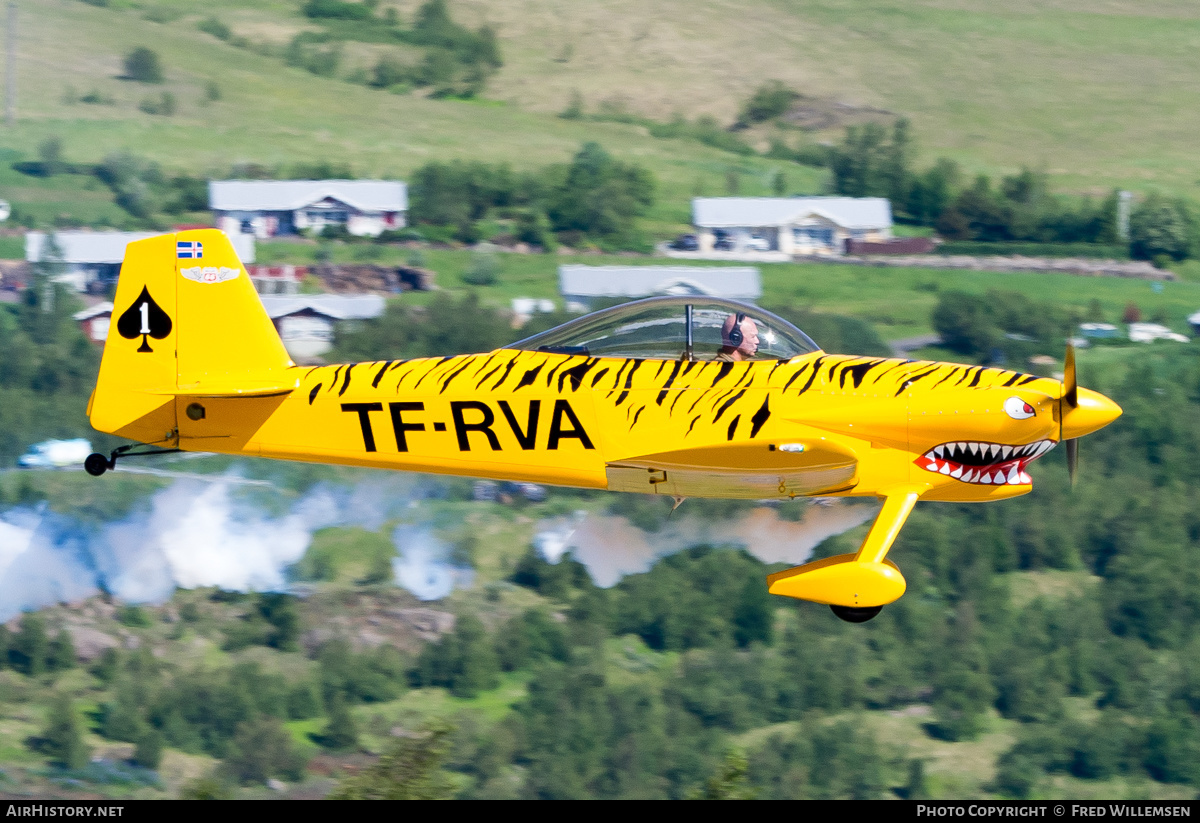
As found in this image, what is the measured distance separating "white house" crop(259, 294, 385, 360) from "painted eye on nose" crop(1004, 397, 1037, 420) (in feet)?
161

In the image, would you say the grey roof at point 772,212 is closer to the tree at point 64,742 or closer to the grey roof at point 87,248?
the grey roof at point 87,248

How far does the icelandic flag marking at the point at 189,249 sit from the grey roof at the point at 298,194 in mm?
70193

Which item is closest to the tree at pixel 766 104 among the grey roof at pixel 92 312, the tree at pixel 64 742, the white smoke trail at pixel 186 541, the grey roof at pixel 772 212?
the grey roof at pixel 772 212

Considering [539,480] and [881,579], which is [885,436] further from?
[539,480]

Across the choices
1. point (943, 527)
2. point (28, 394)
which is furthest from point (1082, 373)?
point (28, 394)

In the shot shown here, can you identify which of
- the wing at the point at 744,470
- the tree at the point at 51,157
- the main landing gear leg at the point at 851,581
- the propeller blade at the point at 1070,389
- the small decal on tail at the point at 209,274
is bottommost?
the tree at the point at 51,157

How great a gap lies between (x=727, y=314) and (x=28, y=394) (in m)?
59.4

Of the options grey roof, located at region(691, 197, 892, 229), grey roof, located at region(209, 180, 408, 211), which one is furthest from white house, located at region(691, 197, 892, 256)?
grey roof, located at region(209, 180, 408, 211)

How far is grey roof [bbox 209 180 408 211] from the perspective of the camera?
271 ft

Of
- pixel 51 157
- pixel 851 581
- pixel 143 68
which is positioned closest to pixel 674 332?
pixel 851 581

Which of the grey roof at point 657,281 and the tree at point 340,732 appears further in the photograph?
the grey roof at point 657,281

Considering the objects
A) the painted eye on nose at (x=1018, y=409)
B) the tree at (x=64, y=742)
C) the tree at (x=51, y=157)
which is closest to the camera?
the painted eye on nose at (x=1018, y=409)

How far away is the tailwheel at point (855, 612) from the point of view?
12.4 m

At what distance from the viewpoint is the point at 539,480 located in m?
13.3
